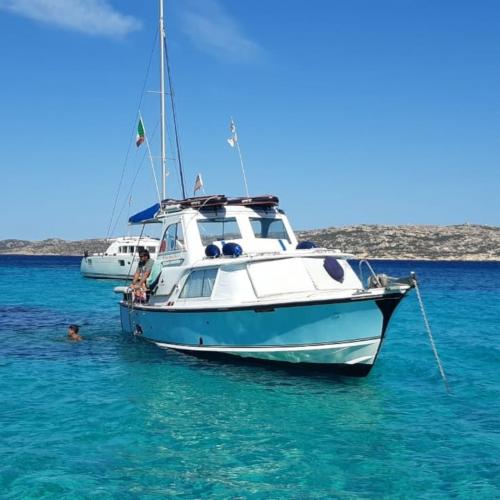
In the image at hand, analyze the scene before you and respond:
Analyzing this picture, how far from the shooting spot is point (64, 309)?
32.1 metres

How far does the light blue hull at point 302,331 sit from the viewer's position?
44.5ft

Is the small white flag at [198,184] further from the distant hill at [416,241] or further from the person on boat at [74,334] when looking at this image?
the distant hill at [416,241]

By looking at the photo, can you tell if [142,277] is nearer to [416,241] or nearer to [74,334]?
[74,334]

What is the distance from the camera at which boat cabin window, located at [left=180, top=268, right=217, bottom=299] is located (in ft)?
52.9

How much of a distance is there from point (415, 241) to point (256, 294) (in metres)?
131

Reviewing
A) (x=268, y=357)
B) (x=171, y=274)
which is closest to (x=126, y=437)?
(x=268, y=357)

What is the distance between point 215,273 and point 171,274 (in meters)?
2.67

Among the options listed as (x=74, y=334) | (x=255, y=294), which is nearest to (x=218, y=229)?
(x=255, y=294)

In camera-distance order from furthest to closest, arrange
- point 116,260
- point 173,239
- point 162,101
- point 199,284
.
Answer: point 116,260
point 162,101
point 173,239
point 199,284

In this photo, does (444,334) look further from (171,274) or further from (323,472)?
(323,472)

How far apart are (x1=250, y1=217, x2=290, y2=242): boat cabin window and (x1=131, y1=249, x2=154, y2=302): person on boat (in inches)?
157

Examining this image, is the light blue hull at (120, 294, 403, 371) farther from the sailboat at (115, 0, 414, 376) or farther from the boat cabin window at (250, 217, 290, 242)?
the boat cabin window at (250, 217, 290, 242)

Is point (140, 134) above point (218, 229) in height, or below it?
above

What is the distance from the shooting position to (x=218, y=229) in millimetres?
18203
